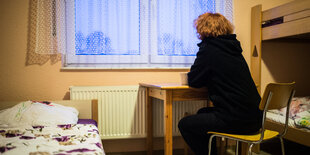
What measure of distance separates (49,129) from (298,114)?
79.2 inches

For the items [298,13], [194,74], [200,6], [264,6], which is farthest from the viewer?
[264,6]

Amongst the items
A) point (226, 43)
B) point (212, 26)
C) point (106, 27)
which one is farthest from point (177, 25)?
point (226, 43)

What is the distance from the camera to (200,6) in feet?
8.79

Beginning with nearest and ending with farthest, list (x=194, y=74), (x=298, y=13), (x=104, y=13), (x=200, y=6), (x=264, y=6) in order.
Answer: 1. (x=194, y=74)
2. (x=298, y=13)
3. (x=104, y=13)
4. (x=200, y=6)
5. (x=264, y=6)

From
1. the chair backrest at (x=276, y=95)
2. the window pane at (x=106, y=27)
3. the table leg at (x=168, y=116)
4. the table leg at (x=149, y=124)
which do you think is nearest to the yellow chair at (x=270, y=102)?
the chair backrest at (x=276, y=95)

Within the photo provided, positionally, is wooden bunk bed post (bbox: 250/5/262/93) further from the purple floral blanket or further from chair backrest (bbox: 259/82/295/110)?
the purple floral blanket

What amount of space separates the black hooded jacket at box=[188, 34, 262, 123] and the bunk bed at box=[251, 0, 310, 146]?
720 mm

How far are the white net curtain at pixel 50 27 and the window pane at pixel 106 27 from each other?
133mm

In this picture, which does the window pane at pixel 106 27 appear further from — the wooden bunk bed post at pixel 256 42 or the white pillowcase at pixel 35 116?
the wooden bunk bed post at pixel 256 42

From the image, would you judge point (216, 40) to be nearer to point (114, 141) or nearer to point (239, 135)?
point (239, 135)

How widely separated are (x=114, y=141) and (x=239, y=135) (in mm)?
Result: 1361

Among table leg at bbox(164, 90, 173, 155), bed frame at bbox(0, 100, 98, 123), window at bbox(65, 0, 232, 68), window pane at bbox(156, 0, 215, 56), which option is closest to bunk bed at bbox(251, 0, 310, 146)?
window at bbox(65, 0, 232, 68)

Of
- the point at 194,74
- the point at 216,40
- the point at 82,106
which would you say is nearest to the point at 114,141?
the point at 82,106

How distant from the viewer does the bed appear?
52.1 inches
